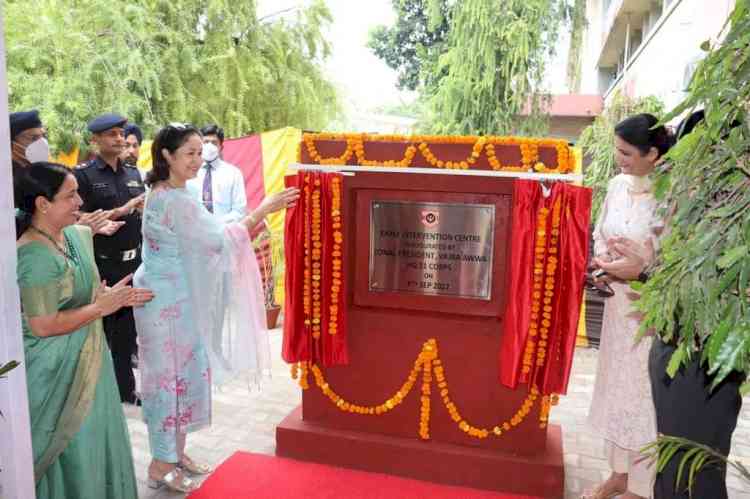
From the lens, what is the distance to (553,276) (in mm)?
2602

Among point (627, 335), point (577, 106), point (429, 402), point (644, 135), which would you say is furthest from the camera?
point (577, 106)

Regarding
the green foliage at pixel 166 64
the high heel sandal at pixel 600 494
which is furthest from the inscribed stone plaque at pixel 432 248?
the green foliage at pixel 166 64

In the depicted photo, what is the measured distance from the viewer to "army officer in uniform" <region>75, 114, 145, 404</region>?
3.65 meters

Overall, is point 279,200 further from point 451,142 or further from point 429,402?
point 429,402

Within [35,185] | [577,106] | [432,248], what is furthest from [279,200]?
[577,106]

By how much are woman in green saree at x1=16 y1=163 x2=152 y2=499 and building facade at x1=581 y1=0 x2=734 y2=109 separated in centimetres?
200

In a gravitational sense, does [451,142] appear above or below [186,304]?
above

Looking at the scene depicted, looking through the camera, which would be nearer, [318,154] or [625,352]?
[625,352]

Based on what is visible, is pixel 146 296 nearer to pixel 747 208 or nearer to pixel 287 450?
pixel 287 450

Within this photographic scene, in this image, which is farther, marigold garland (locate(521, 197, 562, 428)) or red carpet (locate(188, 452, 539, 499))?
red carpet (locate(188, 452, 539, 499))

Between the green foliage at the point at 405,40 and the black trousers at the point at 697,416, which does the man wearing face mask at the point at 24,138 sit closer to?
the black trousers at the point at 697,416

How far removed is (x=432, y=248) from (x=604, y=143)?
12.3 feet

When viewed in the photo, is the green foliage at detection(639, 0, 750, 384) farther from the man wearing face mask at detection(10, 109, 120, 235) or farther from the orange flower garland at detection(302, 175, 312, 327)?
the man wearing face mask at detection(10, 109, 120, 235)

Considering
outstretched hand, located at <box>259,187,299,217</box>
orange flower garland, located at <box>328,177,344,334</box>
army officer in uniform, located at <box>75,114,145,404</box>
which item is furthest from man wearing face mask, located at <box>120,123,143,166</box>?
orange flower garland, located at <box>328,177,344,334</box>
